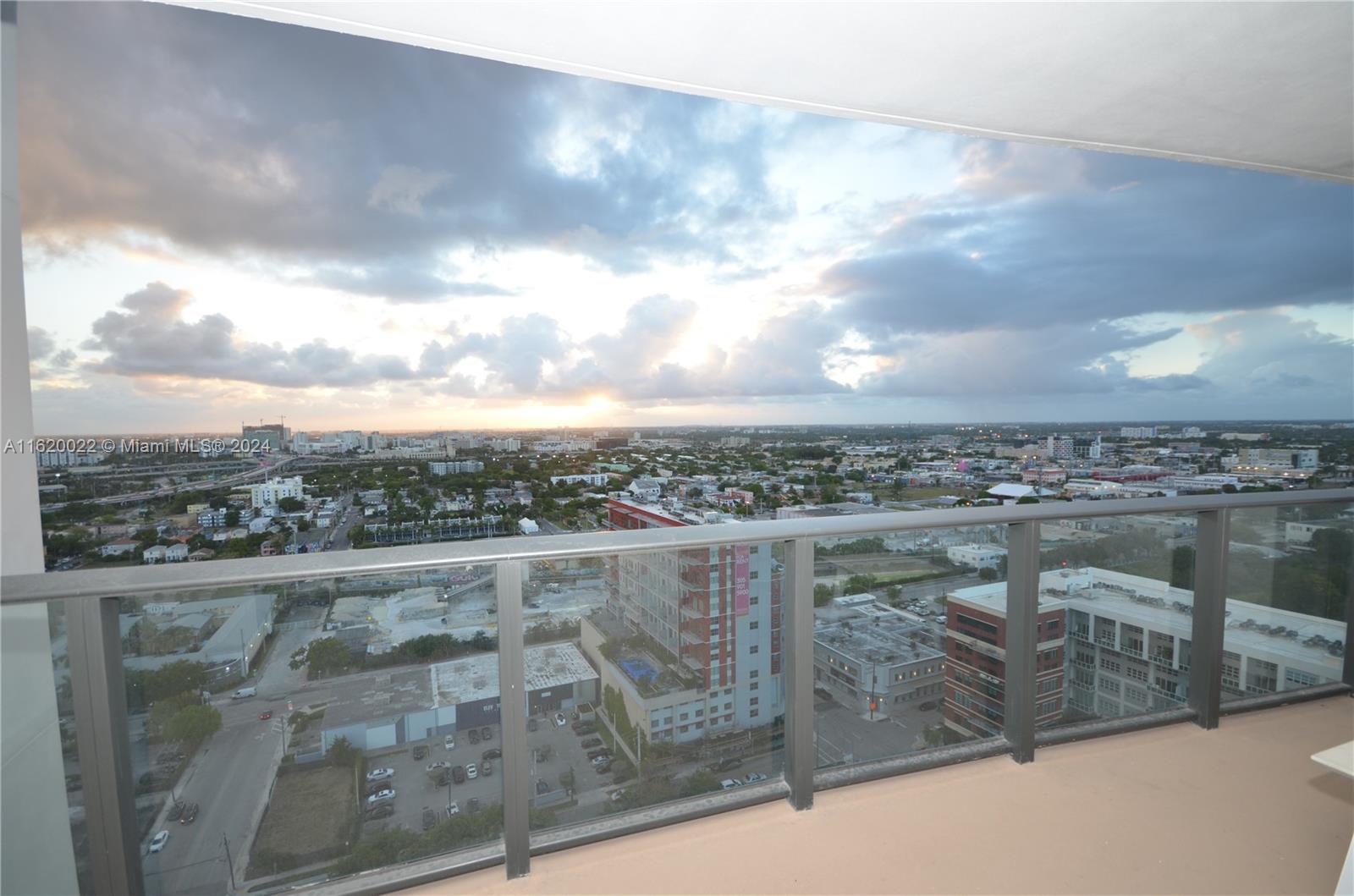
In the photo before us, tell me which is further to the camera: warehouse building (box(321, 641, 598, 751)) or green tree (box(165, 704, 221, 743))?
warehouse building (box(321, 641, 598, 751))

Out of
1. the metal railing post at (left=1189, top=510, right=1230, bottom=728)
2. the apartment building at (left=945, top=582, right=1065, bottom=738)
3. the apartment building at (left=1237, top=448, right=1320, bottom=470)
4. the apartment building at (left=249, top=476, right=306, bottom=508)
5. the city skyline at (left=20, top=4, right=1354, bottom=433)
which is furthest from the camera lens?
the apartment building at (left=1237, top=448, right=1320, bottom=470)

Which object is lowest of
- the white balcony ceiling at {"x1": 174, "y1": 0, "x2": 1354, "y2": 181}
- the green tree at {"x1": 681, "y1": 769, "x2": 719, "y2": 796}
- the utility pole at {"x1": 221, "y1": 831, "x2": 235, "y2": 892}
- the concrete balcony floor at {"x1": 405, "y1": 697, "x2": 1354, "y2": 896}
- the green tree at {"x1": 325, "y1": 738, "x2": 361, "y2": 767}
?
the concrete balcony floor at {"x1": 405, "y1": 697, "x2": 1354, "y2": 896}

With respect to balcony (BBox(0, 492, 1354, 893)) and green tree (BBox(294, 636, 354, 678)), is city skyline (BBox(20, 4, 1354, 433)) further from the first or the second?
green tree (BBox(294, 636, 354, 678))

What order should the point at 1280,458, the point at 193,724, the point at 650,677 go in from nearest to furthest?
1. the point at 193,724
2. the point at 650,677
3. the point at 1280,458

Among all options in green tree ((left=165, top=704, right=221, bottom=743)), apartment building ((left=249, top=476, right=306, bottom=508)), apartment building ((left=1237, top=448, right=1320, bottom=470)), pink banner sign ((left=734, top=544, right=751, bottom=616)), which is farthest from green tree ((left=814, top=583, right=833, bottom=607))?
apartment building ((left=1237, top=448, right=1320, bottom=470))

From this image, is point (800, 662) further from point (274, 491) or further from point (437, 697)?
point (274, 491)

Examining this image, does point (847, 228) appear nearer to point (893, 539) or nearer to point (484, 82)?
point (484, 82)

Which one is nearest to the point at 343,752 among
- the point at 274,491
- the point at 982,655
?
the point at 982,655
